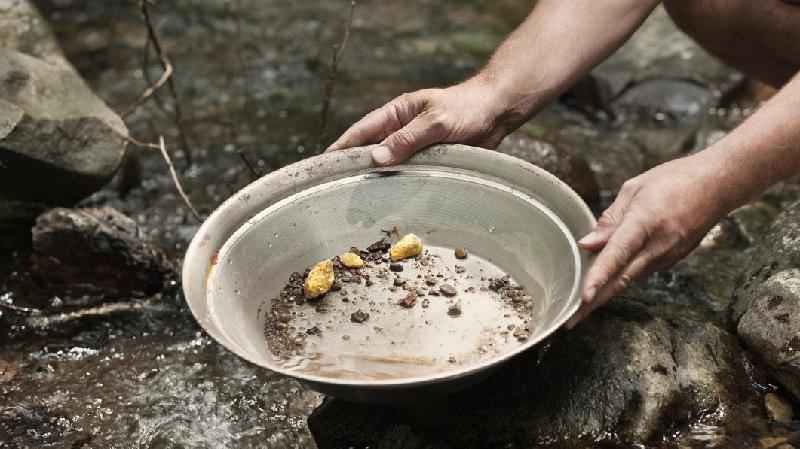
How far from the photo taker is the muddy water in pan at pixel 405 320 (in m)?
2.23

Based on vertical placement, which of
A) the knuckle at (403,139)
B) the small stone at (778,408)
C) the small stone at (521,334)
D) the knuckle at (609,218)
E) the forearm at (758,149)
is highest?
the forearm at (758,149)

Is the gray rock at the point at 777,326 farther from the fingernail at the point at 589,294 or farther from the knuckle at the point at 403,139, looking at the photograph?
the knuckle at the point at 403,139

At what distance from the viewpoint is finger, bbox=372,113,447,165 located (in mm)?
2584

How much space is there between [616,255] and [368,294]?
81 cm

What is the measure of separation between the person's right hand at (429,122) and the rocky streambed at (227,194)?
2.44 feet

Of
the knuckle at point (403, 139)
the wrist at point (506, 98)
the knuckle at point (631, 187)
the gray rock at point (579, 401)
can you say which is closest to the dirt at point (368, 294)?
the gray rock at point (579, 401)

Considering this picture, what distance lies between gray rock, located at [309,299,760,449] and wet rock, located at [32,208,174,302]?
1.32m

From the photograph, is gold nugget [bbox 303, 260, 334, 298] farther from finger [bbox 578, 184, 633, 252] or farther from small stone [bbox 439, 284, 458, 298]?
finger [bbox 578, 184, 633, 252]

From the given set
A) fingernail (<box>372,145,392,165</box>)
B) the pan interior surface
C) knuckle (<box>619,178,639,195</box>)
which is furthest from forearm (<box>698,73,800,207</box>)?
fingernail (<box>372,145,392,165</box>)

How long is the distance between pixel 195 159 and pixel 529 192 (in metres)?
2.68

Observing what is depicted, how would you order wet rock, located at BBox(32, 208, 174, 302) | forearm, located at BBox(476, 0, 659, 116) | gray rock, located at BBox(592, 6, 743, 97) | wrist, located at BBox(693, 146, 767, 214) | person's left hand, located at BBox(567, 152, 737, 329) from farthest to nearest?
gray rock, located at BBox(592, 6, 743, 97) → wet rock, located at BBox(32, 208, 174, 302) → forearm, located at BBox(476, 0, 659, 116) → wrist, located at BBox(693, 146, 767, 214) → person's left hand, located at BBox(567, 152, 737, 329)

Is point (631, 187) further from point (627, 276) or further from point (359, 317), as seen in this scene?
point (359, 317)

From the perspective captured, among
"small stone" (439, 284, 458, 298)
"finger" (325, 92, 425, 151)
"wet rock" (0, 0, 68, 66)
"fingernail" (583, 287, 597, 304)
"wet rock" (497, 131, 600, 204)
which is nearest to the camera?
"fingernail" (583, 287, 597, 304)

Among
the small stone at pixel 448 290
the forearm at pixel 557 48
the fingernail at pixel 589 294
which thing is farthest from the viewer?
the forearm at pixel 557 48
